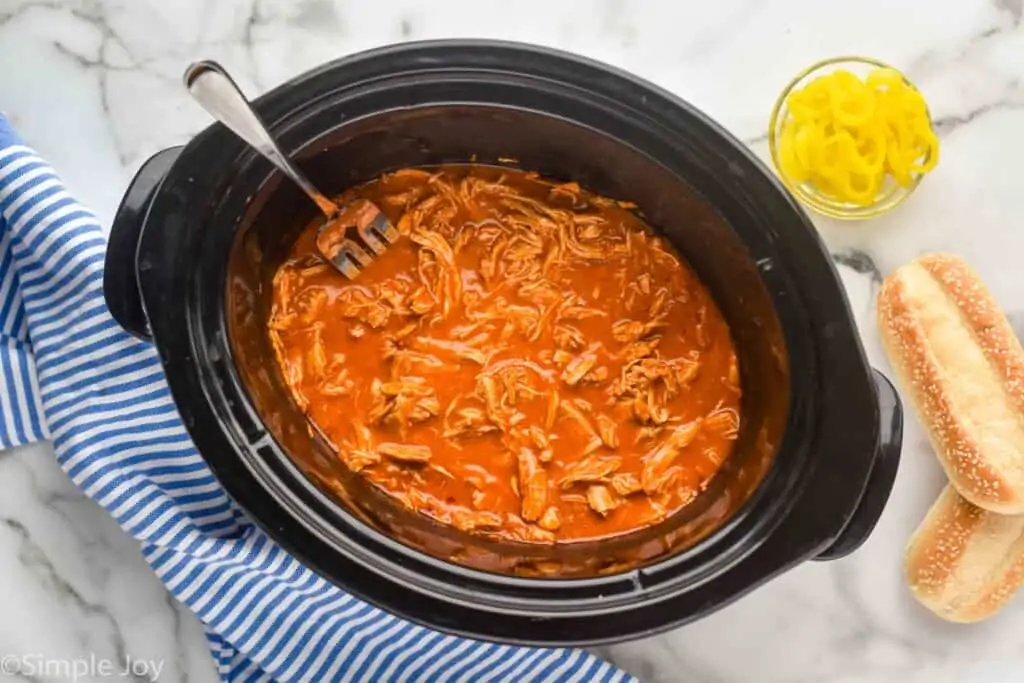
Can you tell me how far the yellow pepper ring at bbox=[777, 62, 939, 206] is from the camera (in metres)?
1.94

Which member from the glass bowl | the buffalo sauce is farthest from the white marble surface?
the buffalo sauce

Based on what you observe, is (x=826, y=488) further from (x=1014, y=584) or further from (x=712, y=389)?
(x=1014, y=584)

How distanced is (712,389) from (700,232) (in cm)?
26

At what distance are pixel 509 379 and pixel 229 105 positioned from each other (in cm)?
62

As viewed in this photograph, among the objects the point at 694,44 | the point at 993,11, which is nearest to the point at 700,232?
the point at 694,44

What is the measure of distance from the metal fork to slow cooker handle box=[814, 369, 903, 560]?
790mm

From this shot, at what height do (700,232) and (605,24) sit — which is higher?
(605,24)

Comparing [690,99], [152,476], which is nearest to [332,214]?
[152,476]

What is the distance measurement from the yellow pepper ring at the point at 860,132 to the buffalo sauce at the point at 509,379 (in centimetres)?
30

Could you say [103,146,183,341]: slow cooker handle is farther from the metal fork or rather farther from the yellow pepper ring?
the yellow pepper ring

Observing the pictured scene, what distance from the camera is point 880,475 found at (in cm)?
A: 169

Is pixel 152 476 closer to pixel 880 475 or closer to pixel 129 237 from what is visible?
pixel 129 237

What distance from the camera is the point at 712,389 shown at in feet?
6.27

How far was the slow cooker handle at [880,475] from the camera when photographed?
1.68 meters
